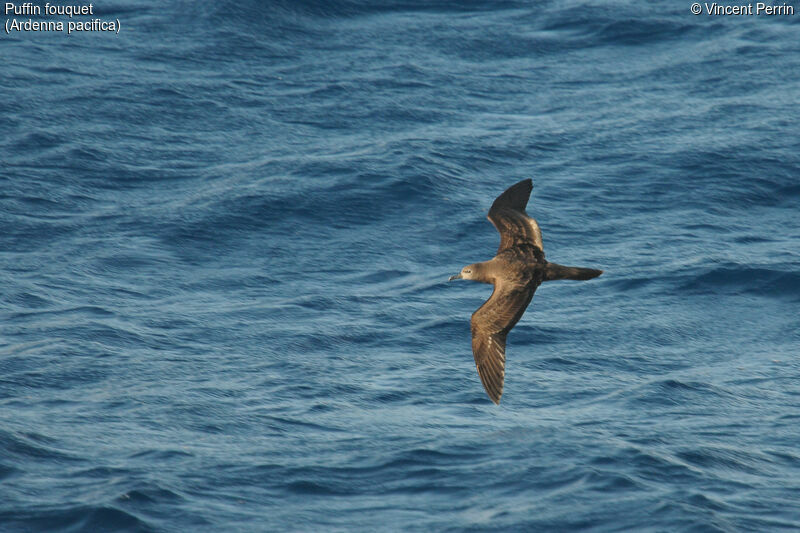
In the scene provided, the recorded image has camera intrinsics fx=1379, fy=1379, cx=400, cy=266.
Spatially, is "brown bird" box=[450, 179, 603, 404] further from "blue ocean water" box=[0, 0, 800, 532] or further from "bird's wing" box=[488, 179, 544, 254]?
"blue ocean water" box=[0, 0, 800, 532]

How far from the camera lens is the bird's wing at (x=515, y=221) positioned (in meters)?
17.0

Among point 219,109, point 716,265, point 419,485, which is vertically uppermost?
point 219,109

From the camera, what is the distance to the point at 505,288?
16.5 meters

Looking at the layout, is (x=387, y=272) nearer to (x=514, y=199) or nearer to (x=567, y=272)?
(x=514, y=199)

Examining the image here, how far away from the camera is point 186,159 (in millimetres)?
30703

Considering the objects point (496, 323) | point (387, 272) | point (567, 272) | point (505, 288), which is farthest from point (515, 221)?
point (387, 272)

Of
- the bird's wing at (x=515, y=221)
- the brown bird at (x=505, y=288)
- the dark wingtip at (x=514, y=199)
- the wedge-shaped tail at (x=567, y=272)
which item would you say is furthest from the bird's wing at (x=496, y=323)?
the dark wingtip at (x=514, y=199)

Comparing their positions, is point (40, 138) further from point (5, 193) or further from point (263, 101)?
point (263, 101)

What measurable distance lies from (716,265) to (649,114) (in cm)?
583

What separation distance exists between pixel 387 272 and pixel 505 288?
11569 mm

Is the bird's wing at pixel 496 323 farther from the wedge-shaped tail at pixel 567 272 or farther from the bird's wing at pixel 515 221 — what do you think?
the bird's wing at pixel 515 221

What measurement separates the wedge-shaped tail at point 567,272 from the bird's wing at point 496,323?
28 centimetres

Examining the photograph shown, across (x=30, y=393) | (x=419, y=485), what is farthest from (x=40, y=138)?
(x=419, y=485)

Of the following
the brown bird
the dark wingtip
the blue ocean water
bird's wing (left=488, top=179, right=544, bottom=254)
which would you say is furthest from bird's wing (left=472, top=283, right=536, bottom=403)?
the blue ocean water
